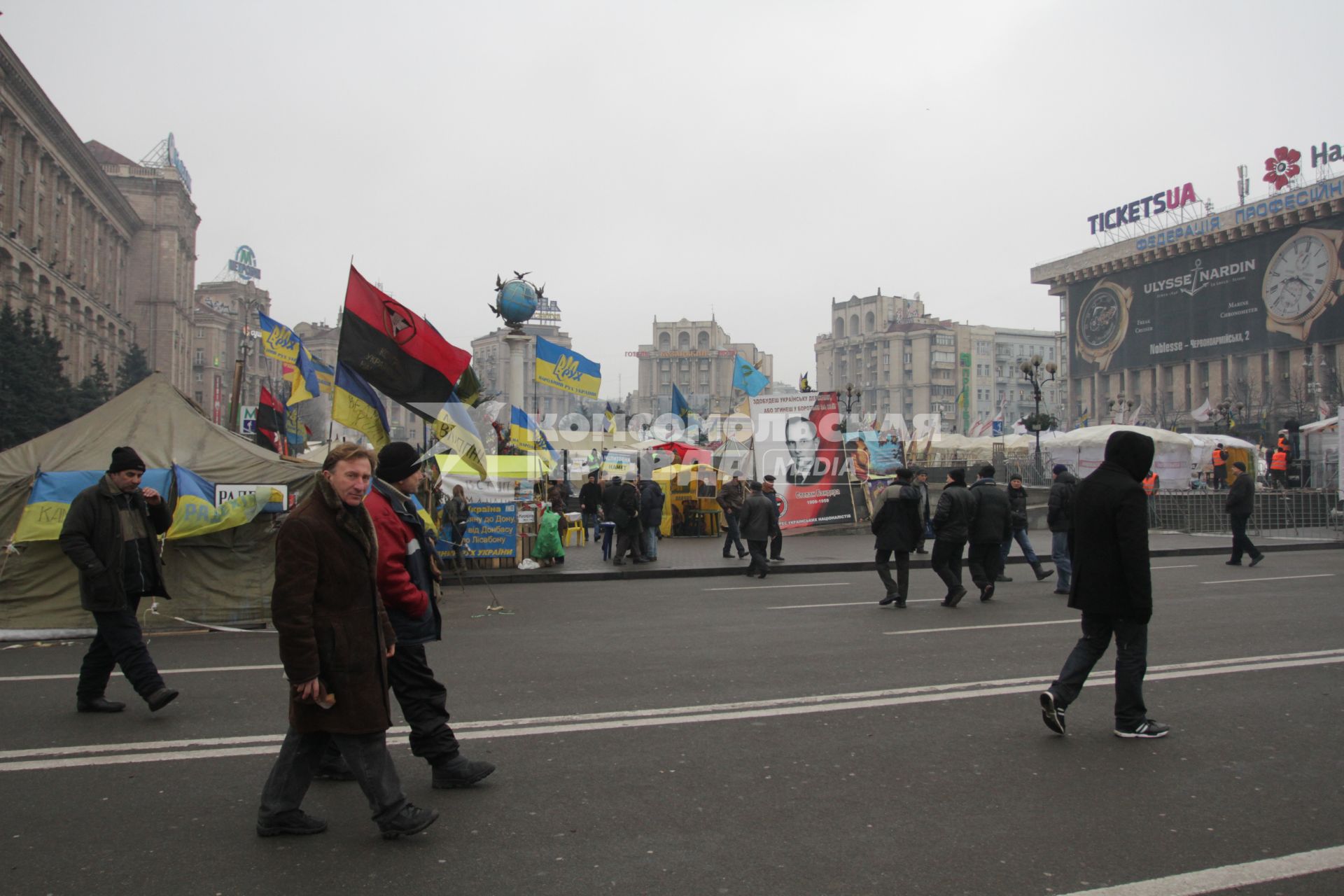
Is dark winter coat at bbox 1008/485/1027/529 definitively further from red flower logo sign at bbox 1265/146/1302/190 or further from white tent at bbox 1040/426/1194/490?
red flower logo sign at bbox 1265/146/1302/190

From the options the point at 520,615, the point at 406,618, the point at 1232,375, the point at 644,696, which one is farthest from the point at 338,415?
the point at 1232,375

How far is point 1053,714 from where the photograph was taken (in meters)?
5.41

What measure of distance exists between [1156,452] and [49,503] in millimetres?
29308

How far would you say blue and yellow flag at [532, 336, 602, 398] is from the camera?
19.1 metres

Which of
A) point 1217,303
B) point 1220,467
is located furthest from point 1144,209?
point 1220,467

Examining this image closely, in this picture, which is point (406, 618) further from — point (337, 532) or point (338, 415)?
point (338, 415)

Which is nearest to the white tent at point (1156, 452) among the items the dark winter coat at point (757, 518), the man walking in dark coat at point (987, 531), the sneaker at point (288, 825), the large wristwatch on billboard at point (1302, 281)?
the dark winter coat at point (757, 518)

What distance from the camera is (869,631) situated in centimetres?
928

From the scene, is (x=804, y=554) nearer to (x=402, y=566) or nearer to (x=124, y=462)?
(x=124, y=462)

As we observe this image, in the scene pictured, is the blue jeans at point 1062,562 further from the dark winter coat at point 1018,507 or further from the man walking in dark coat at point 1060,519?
the dark winter coat at point 1018,507

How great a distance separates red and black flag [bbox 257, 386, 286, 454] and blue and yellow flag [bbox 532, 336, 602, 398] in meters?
4.82

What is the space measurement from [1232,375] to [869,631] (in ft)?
281

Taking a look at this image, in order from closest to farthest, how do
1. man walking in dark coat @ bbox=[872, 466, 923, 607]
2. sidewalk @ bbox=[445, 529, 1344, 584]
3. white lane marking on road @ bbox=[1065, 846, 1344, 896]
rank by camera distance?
white lane marking on road @ bbox=[1065, 846, 1344, 896] → man walking in dark coat @ bbox=[872, 466, 923, 607] → sidewalk @ bbox=[445, 529, 1344, 584]

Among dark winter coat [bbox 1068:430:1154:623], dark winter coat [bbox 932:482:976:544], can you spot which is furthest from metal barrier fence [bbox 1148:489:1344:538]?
dark winter coat [bbox 1068:430:1154:623]
